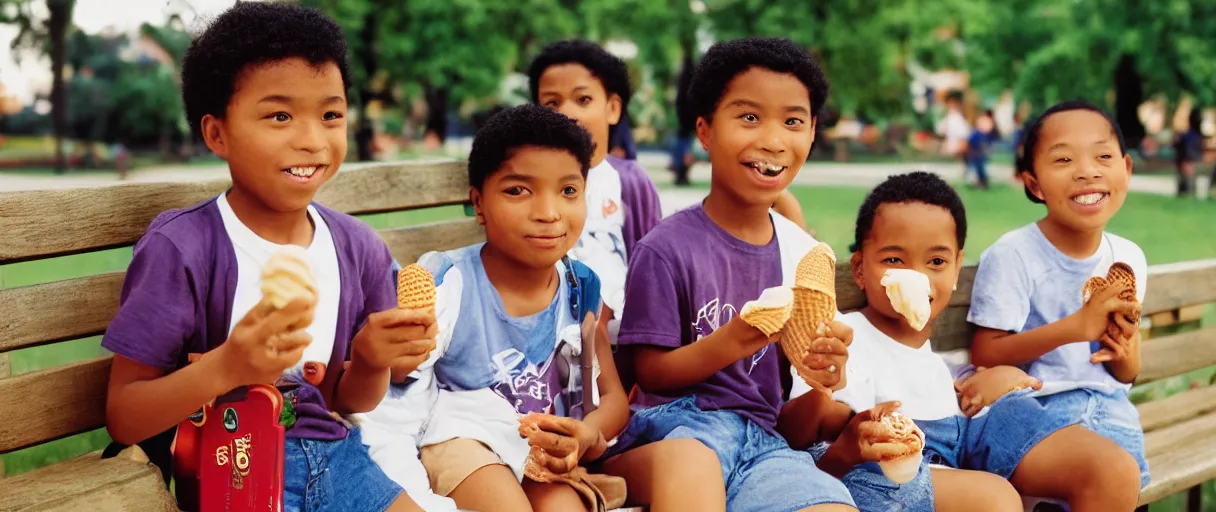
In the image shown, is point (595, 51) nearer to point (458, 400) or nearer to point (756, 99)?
point (756, 99)

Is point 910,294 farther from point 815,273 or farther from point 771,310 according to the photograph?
point 771,310

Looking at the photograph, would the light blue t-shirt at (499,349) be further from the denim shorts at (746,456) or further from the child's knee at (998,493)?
the child's knee at (998,493)

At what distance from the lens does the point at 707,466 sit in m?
2.65

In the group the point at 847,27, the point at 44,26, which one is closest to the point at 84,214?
the point at 847,27

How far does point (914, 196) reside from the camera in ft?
10.4

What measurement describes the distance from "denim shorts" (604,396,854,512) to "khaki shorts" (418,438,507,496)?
470 millimetres

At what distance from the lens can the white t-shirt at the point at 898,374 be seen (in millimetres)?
3088

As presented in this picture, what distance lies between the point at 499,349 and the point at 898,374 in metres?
1.17

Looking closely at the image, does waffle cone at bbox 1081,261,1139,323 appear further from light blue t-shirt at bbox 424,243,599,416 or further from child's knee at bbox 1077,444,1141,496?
light blue t-shirt at bbox 424,243,599,416

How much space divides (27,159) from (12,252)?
1141 inches

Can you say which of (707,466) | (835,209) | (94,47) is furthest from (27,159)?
(707,466)

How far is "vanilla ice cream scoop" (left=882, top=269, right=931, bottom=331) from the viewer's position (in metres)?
2.85

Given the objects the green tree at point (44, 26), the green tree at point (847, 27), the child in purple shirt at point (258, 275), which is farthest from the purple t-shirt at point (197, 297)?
the green tree at point (44, 26)

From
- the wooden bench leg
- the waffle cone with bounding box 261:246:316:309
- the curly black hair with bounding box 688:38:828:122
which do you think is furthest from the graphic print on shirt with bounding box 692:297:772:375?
the wooden bench leg
